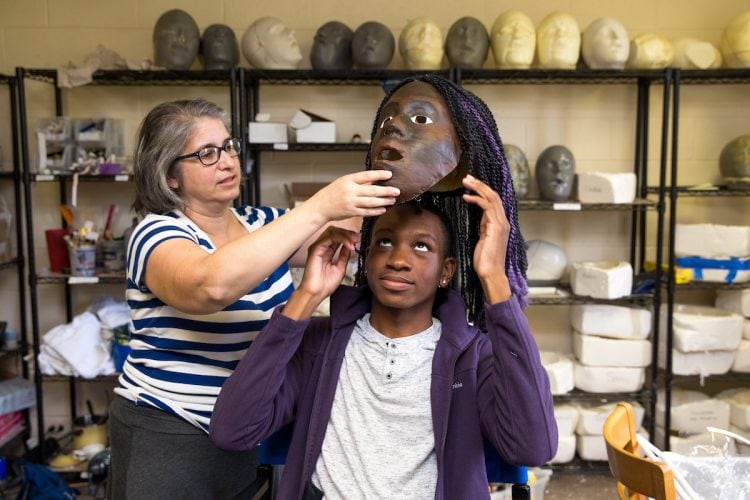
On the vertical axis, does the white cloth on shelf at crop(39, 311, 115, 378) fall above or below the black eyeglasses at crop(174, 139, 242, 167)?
below

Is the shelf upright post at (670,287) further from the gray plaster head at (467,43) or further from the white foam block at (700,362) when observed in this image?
the gray plaster head at (467,43)

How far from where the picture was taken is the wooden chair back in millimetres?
1325

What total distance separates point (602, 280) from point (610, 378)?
485 mm

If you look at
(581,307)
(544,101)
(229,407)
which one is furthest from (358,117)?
(229,407)

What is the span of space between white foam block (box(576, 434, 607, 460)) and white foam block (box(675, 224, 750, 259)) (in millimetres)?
964

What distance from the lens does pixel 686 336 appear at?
10.2 ft

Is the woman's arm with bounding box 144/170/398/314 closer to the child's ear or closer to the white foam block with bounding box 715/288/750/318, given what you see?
the child's ear

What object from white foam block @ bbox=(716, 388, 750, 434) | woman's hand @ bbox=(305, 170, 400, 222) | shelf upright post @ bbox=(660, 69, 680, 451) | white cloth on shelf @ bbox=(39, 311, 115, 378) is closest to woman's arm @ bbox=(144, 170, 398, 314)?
woman's hand @ bbox=(305, 170, 400, 222)

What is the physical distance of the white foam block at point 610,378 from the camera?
316 cm

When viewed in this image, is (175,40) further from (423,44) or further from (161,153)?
(161,153)

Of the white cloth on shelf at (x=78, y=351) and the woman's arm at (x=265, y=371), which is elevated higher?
the woman's arm at (x=265, y=371)

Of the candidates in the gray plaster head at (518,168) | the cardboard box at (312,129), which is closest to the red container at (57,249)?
the cardboard box at (312,129)

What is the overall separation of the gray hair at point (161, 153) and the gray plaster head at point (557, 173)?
2018mm

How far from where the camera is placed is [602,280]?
306 centimetres
